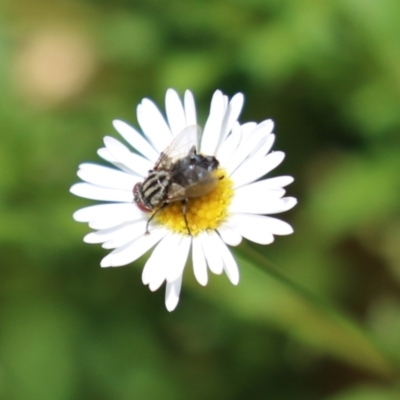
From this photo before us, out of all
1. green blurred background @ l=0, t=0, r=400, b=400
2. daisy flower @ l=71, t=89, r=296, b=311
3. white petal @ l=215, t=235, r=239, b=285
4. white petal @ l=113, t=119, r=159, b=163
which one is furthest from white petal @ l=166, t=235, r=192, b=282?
green blurred background @ l=0, t=0, r=400, b=400

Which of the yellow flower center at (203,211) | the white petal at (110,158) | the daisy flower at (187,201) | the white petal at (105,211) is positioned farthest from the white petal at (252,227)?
the white petal at (110,158)

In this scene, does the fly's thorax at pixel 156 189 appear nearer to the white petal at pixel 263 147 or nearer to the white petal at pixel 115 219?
the white petal at pixel 115 219

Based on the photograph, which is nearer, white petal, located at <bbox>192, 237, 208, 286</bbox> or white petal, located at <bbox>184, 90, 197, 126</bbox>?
white petal, located at <bbox>192, 237, 208, 286</bbox>

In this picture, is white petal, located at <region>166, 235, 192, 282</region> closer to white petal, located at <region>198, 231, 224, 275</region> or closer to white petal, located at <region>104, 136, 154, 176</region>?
white petal, located at <region>198, 231, 224, 275</region>

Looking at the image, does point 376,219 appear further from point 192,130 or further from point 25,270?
point 25,270

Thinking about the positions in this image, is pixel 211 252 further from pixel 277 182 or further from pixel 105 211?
pixel 105 211

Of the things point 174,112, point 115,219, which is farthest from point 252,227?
point 174,112
